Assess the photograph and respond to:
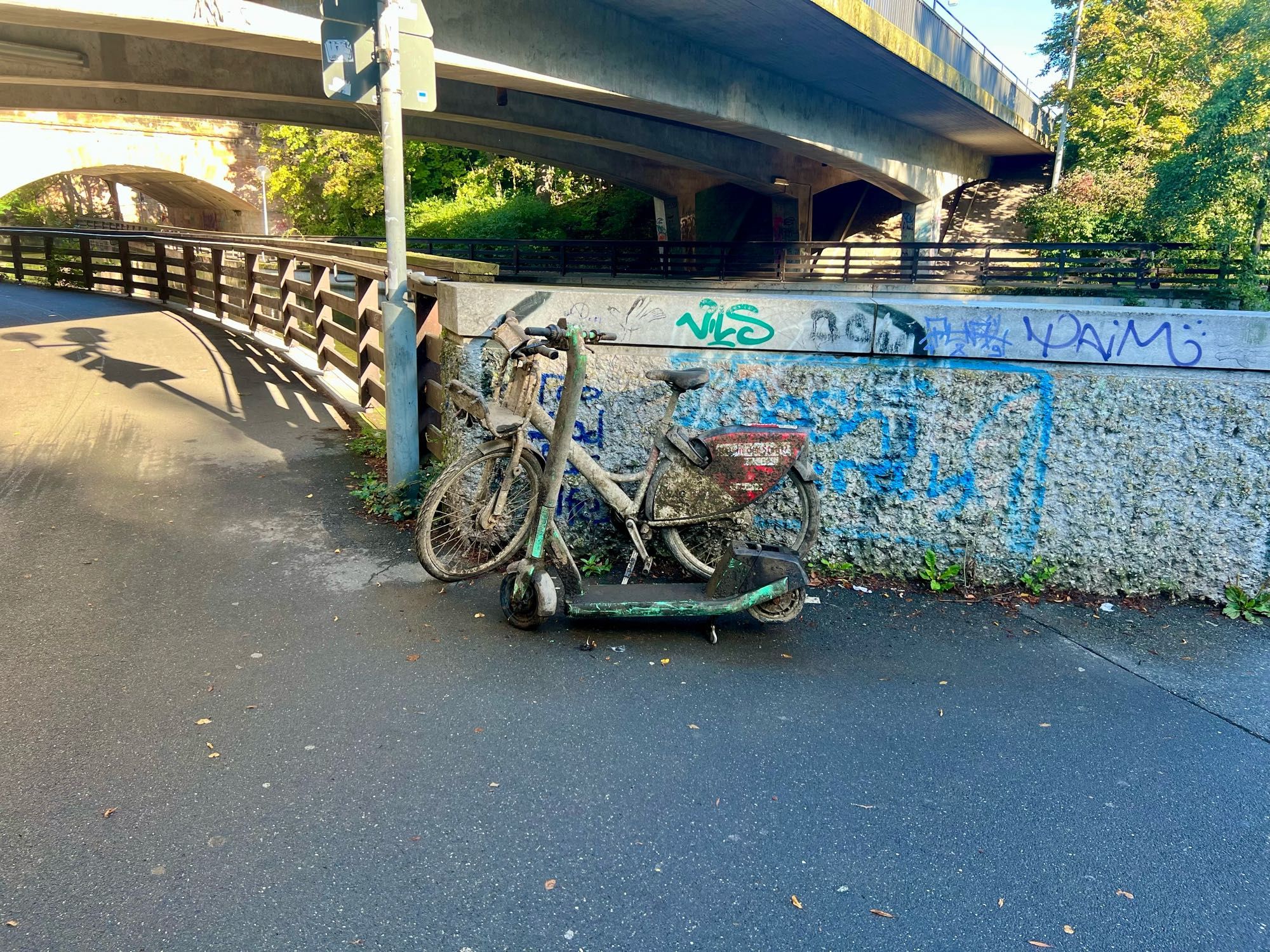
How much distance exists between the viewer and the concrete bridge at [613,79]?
1341 centimetres

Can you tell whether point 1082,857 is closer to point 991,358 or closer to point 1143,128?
point 991,358

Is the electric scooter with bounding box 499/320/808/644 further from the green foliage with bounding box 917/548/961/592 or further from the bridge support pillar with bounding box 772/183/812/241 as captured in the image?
the bridge support pillar with bounding box 772/183/812/241

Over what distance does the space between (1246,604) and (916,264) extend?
23374mm

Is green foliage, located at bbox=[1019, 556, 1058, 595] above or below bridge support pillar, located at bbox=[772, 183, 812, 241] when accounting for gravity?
below

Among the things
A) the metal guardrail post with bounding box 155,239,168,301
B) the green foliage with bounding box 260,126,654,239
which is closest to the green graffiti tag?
the metal guardrail post with bounding box 155,239,168,301

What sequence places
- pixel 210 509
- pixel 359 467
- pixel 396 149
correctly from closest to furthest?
pixel 396 149 → pixel 210 509 → pixel 359 467

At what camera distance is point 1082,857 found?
2764 millimetres

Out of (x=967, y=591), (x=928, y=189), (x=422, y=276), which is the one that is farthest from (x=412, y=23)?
(x=928, y=189)

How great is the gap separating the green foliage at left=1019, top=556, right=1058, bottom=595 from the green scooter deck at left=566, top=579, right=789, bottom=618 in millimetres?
1669

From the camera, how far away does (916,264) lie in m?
26.5

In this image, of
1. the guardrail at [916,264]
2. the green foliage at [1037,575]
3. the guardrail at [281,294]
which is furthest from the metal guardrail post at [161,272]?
the green foliage at [1037,575]

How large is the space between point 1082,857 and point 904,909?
690mm

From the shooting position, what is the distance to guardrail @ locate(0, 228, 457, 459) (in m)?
7.40

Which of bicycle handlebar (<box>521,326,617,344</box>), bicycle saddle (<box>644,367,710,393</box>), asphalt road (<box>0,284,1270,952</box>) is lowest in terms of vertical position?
asphalt road (<box>0,284,1270,952</box>)
